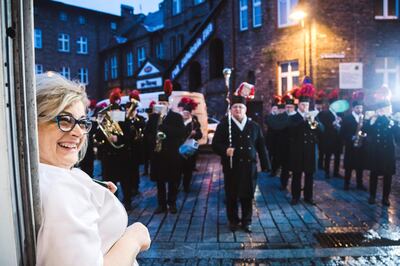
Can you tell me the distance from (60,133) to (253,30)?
→ 16.8m

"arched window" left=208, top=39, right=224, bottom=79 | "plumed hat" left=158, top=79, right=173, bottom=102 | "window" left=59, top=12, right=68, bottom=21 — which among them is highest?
"window" left=59, top=12, right=68, bottom=21

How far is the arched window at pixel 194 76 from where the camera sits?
2178cm

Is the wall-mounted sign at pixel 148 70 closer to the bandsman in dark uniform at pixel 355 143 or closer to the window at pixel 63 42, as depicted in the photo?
the window at pixel 63 42

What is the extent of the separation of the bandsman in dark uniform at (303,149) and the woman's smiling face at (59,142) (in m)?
5.96

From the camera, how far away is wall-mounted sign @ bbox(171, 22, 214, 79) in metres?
19.7

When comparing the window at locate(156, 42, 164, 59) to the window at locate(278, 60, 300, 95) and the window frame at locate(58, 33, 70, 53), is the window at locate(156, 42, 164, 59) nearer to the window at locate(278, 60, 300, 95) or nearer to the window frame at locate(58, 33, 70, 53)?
the window frame at locate(58, 33, 70, 53)

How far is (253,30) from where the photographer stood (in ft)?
56.0

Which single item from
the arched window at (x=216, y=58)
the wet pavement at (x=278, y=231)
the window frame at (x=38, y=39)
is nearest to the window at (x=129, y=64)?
the window frame at (x=38, y=39)

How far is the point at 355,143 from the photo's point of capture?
7.45 meters

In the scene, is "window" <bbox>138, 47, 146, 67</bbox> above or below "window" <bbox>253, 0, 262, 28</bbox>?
above

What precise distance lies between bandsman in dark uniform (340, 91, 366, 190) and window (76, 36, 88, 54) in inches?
A: 1404

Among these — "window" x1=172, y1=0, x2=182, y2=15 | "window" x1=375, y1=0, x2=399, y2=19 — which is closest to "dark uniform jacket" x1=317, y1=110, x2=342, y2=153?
"window" x1=375, y1=0, x2=399, y2=19

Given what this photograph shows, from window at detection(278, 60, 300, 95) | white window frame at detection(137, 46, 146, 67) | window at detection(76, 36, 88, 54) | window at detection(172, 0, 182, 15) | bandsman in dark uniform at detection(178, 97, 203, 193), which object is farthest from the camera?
window at detection(76, 36, 88, 54)

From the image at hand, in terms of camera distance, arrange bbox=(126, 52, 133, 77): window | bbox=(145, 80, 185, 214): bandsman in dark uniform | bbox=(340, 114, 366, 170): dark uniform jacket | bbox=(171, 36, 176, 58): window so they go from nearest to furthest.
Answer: bbox=(145, 80, 185, 214): bandsman in dark uniform
bbox=(340, 114, 366, 170): dark uniform jacket
bbox=(171, 36, 176, 58): window
bbox=(126, 52, 133, 77): window
